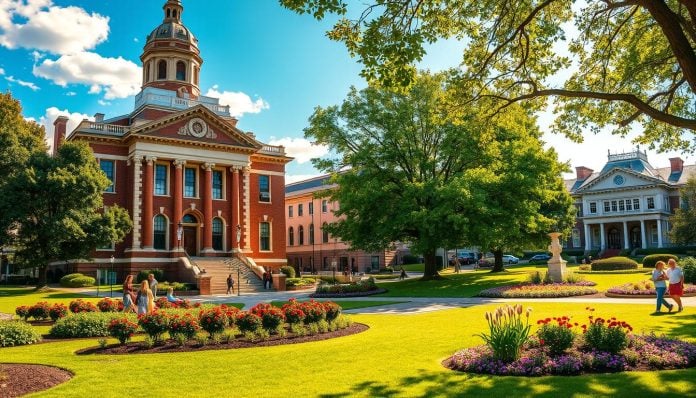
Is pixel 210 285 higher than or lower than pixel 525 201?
lower

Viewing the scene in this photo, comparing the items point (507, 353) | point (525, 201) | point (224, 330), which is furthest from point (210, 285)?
point (507, 353)

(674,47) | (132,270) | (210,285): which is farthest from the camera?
(132,270)

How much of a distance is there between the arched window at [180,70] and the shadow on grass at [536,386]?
48.0 metres

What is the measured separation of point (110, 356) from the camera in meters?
11.8

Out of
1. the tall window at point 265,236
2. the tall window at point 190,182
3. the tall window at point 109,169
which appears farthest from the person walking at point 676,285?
the tall window at point 109,169

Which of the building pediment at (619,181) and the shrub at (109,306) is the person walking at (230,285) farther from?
the building pediment at (619,181)

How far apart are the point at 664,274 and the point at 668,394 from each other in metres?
10.6

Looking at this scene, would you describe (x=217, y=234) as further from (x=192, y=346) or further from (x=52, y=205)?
(x=192, y=346)

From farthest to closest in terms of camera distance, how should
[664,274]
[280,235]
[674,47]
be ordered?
[280,235] < [664,274] < [674,47]

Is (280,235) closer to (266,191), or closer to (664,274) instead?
(266,191)

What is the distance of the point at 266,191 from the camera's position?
51688 millimetres

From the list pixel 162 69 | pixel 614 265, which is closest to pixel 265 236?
pixel 162 69

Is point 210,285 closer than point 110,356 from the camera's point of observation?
No

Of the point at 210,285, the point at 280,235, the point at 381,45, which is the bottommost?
the point at 210,285
